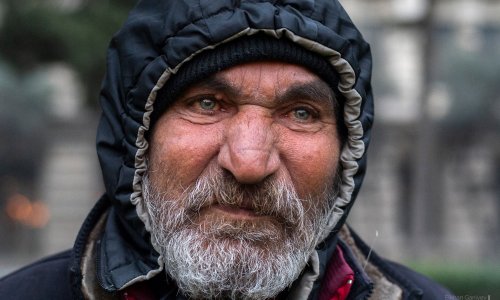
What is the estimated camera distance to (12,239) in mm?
15844

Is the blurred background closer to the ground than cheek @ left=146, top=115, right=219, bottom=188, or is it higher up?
closer to the ground

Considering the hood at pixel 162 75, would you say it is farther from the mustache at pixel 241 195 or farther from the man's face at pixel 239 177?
the mustache at pixel 241 195

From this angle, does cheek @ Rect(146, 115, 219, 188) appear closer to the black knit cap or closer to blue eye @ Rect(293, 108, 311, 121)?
the black knit cap

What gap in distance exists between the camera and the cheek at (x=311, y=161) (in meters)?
2.66

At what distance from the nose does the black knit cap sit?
0.16 metres

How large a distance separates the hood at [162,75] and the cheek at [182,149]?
0.05 metres

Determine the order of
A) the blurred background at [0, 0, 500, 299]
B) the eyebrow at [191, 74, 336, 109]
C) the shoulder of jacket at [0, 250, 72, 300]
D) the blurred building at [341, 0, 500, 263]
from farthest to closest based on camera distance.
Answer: the blurred building at [341, 0, 500, 263] → the blurred background at [0, 0, 500, 299] → the shoulder of jacket at [0, 250, 72, 300] → the eyebrow at [191, 74, 336, 109]

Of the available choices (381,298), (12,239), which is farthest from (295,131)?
(12,239)

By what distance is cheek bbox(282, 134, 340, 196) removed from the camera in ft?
8.73

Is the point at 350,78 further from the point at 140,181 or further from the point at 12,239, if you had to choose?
the point at 12,239

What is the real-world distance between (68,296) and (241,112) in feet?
2.63

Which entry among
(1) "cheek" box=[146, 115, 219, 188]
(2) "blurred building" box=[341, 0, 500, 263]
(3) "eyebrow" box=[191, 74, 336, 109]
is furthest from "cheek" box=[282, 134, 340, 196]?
(2) "blurred building" box=[341, 0, 500, 263]

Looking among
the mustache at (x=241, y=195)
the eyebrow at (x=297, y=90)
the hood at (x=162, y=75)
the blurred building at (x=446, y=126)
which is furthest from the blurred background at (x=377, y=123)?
the mustache at (x=241, y=195)

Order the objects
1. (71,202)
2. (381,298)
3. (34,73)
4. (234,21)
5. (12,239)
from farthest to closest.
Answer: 1. (71,202)
2. (12,239)
3. (34,73)
4. (381,298)
5. (234,21)
